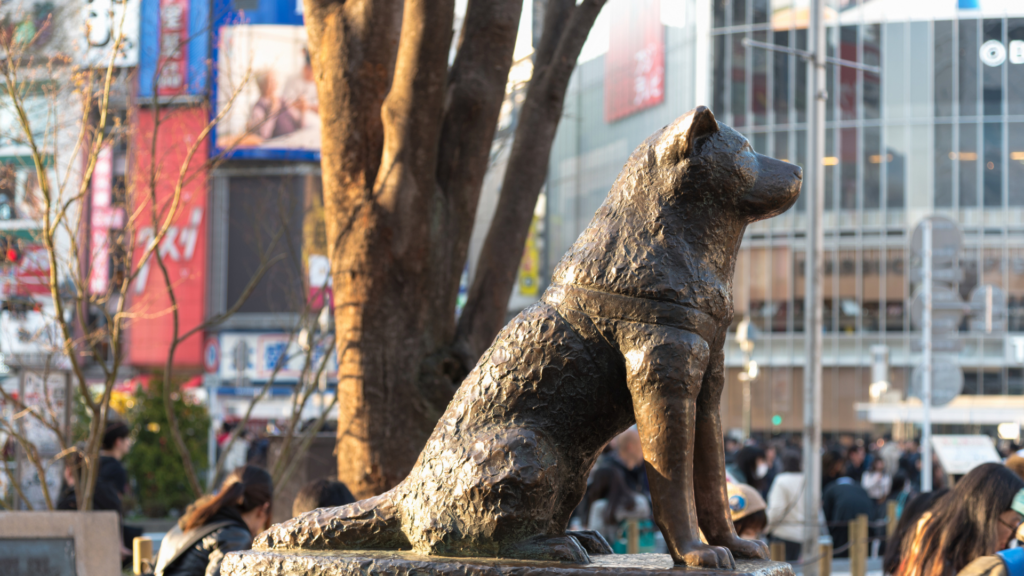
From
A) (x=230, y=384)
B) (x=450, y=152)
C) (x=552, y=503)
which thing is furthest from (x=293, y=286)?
(x=230, y=384)

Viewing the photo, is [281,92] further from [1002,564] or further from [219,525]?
[1002,564]

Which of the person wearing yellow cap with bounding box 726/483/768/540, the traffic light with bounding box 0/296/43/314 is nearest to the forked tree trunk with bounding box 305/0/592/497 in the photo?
the person wearing yellow cap with bounding box 726/483/768/540

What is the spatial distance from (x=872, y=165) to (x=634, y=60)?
31.9 feet

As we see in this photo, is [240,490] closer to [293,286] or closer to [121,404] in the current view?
[293,286]

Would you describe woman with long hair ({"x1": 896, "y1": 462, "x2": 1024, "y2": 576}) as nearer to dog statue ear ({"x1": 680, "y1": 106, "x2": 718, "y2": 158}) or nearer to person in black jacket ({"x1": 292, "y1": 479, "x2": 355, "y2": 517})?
person in black jacket ({"x1": 292, "y1": 479, "x2": 355, "y2": 517})

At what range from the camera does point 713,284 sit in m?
2.24

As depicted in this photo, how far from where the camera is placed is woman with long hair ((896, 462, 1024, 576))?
384 centimetres

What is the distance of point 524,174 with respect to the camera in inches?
219

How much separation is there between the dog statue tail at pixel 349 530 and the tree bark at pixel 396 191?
247 cm

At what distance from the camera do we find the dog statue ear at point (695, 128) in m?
2.21

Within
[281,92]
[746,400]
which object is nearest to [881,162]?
[746,400]

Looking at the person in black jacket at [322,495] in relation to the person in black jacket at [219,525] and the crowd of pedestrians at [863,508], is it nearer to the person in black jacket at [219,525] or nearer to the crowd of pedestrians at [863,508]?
the person in black jacket at [219,525]

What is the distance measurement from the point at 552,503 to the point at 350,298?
9.34 ft

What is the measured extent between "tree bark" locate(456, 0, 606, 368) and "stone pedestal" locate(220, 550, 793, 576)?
312 centimetres
